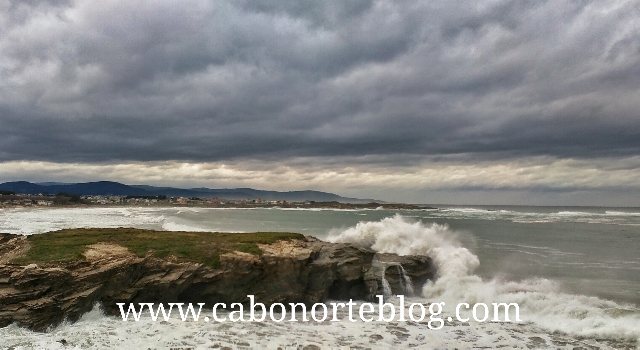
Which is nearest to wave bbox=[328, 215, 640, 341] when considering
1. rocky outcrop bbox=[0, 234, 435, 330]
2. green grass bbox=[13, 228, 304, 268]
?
rocky outcrop bbox=[0, 234, 435, 330]

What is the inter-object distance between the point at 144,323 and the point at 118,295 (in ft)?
5.01

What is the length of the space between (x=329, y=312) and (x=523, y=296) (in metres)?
8.10

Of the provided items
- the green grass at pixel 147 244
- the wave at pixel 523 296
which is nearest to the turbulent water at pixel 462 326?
the wave at pixel 523 296

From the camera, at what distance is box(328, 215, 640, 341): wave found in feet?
44.3

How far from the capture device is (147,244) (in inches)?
604

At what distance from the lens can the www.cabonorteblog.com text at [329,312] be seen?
1307 cm

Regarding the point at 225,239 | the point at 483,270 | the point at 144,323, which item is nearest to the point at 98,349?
the point at 144,323

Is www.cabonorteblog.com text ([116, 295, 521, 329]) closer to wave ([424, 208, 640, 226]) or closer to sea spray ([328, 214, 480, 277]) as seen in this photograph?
sea spray ([328, 214, 480, 277])

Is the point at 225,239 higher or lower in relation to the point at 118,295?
higher

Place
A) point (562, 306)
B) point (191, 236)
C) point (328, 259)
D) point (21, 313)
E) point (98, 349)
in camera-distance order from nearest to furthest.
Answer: point (98, 349)
point (21, 313)
point (562, 306)
point (328, 259)
point (191, 236)

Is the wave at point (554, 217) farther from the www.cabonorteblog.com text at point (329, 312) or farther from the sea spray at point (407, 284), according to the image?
the www.cabonorteblog.com text at point (329, 312)

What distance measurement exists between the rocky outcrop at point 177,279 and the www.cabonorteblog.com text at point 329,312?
0.30 meters

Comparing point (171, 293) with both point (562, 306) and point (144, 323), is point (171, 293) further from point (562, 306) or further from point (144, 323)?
point (562, 306)

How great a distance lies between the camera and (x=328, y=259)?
16797 mm
